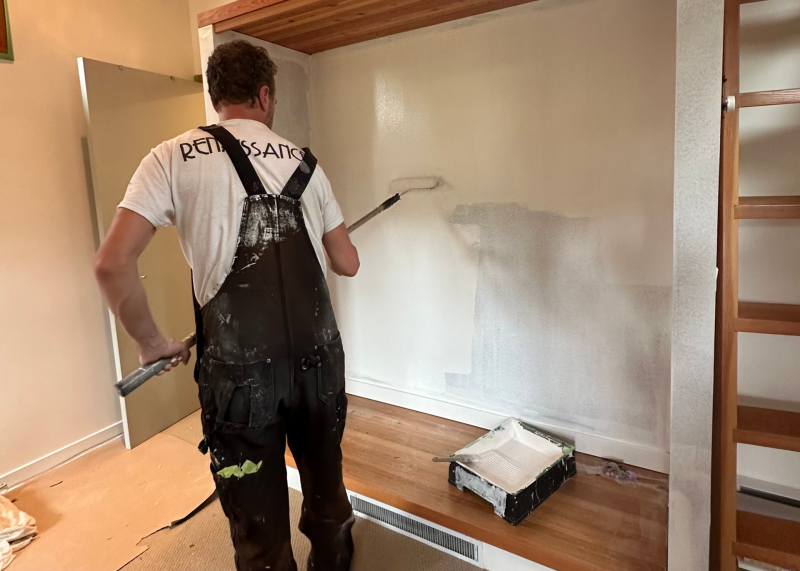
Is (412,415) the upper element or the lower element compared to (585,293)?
lower

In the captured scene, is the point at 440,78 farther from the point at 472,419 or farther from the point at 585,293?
the point at 472,419

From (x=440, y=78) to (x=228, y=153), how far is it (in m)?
1.24

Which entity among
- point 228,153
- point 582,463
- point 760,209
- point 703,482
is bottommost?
point 582,463

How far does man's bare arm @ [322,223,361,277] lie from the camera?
4.98ft

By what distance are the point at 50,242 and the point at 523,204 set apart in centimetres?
215

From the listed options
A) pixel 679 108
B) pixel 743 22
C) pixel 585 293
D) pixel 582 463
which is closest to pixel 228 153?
pixel 679 108

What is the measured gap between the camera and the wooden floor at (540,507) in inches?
60.8

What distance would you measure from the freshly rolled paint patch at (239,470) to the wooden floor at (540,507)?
688 millimetres

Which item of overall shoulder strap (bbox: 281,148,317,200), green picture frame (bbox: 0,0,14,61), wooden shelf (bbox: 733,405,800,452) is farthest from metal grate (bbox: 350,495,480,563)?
green picture frame (bbox: 0,0,14,61)

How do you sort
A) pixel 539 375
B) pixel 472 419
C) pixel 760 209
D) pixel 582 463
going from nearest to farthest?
pixel 760 209 < pixel 582 463 < pixel 539 375 < pixel 472 419

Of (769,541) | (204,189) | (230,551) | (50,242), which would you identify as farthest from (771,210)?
(50,242)

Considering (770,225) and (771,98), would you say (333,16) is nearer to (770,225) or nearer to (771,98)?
(771,98)

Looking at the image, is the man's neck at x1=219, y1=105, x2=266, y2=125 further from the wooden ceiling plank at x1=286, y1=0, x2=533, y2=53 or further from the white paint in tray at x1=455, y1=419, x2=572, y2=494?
the white paint in tray at x1=455, y1=419, x2=572, y2=494

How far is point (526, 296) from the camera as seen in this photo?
2.14 meters
